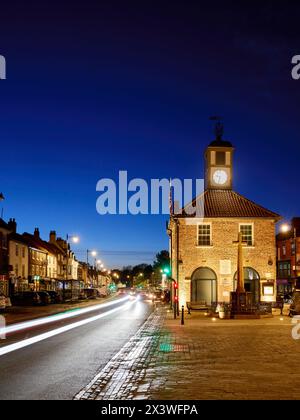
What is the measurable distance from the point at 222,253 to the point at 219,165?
7869mm

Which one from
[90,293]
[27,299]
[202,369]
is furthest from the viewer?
[90,293]

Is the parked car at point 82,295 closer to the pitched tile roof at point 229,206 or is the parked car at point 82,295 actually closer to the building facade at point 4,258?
the building facade at point 4,258

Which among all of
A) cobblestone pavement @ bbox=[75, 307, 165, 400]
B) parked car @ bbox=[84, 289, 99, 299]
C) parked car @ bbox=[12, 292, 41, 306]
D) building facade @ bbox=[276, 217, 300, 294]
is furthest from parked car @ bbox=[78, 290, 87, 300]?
cobblestone pavement @ bbox=[75, 307, 165, 400]

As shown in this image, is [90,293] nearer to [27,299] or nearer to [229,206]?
[27,299]

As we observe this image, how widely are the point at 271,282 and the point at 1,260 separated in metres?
26.1

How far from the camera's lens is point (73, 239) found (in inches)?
2440

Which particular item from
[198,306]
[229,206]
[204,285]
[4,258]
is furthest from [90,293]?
[198,306]

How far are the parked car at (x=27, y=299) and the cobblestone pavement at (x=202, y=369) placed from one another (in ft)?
110

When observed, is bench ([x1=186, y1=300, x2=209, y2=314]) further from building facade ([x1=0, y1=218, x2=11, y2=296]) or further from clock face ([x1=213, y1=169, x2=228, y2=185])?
building facade ([x1=0, y1=218, x2=11, y2=296])

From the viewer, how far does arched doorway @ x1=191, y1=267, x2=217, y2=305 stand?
41.4 m

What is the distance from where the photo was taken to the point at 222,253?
137 feet

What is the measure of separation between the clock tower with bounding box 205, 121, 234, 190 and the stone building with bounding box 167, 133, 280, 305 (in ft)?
10.7
